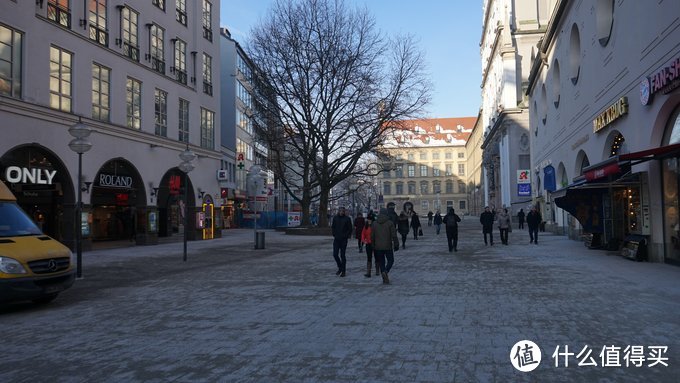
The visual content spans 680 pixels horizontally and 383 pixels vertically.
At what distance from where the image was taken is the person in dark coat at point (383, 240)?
39.8 ft

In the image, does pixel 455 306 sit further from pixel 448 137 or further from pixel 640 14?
pixel 448 137

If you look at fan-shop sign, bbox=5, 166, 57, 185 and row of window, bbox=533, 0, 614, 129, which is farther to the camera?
row of window, bbox=533, 0, 614, 129

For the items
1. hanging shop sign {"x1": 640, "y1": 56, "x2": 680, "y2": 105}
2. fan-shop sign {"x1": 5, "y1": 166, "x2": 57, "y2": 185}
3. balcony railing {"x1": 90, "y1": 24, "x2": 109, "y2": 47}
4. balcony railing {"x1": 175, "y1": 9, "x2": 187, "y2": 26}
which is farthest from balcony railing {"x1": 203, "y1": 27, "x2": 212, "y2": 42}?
hanging shop sign {"x1": 640, "y1": 56, "x2": 680, "y2": 105}

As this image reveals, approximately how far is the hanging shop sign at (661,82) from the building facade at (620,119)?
0.02m

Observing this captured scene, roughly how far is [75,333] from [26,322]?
1.48 meters

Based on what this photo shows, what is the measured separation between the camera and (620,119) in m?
17.7

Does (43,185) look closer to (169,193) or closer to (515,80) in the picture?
(169,193)

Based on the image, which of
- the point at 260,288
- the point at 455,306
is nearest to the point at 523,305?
the point at 455,306

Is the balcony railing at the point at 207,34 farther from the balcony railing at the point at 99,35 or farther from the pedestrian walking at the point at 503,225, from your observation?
the pedestrian walking at the point at 503,225

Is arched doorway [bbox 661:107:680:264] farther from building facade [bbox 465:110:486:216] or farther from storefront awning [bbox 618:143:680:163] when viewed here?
building facade [bbox 465:110:486:216]

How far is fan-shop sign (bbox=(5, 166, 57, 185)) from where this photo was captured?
19.4 m

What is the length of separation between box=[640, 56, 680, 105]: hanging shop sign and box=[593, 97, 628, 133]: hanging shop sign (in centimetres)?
156

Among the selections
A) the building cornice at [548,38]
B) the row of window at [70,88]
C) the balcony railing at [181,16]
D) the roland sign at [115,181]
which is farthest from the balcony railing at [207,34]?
the building cornice at [548,38]

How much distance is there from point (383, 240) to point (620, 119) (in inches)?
405
